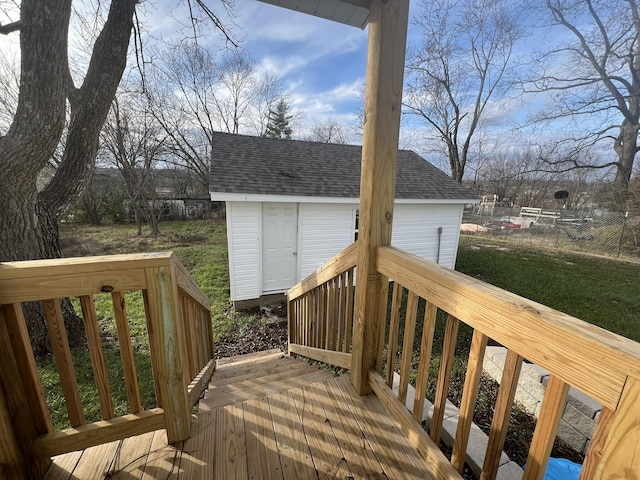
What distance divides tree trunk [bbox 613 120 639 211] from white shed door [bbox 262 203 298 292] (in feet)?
44.5

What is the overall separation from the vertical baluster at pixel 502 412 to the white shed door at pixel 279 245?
5.57m

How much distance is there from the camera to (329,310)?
230 cm

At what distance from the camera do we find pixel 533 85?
417 inches

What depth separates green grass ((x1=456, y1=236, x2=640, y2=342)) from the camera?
202 inches

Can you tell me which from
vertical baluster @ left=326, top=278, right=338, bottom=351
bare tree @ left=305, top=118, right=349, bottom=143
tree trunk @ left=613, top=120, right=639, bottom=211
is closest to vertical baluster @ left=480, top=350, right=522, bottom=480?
vertical baluster @ left=326, top=278, right=338, bottom=351

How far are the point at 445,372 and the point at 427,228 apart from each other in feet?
22.5

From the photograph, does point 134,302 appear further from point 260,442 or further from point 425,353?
point 425,353

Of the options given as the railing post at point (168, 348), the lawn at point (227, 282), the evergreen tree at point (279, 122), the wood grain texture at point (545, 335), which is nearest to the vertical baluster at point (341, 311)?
the wood grain texture at point (545, 335)

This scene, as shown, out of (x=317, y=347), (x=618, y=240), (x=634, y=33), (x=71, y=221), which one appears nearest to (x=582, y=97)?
(x=634, y=33)

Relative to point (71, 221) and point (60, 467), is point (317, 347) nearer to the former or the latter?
point (60, 467)

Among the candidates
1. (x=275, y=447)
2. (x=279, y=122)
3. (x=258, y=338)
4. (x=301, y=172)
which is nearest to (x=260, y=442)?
(x=275, y=447)

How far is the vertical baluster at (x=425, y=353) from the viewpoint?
1.21 m

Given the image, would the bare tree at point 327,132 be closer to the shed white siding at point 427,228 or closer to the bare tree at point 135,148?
the bare tree at point 135,148

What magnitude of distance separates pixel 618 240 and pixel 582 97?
621cm
